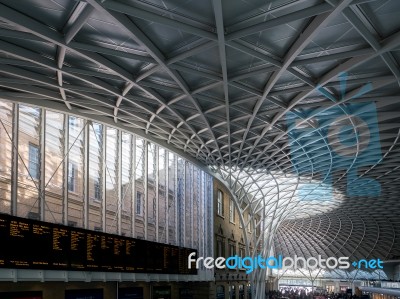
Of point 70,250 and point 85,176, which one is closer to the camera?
point 70,250

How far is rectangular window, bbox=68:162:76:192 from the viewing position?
1129 inches

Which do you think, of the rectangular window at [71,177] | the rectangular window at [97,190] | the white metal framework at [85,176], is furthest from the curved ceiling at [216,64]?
the rectangular window at [97,190]

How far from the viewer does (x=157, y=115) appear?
101 ft

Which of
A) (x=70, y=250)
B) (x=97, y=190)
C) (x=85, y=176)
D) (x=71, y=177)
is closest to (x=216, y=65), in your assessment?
(x=71, y=177)

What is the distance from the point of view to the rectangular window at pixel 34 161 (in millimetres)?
25766

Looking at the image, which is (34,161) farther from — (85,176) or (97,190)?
(97,190)

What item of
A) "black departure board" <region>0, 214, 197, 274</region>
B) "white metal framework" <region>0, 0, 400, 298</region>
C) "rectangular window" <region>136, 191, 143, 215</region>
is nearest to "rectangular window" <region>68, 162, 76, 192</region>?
"black departure board" <region>0, 214, 197, 274</region>

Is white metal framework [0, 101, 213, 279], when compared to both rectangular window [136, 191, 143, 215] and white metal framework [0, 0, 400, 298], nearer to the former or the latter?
rectangular window [136, 191, 143, 215]

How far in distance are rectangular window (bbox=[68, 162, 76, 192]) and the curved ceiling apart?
373 cm

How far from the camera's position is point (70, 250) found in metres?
25.6

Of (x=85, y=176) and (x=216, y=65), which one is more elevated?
(x=216, y=65)

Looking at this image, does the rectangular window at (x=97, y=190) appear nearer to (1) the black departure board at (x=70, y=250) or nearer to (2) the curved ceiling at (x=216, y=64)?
(1) the black departure board at (x=70, y=250)

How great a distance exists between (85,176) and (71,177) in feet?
4.98

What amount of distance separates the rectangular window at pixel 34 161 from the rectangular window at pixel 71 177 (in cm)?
275
